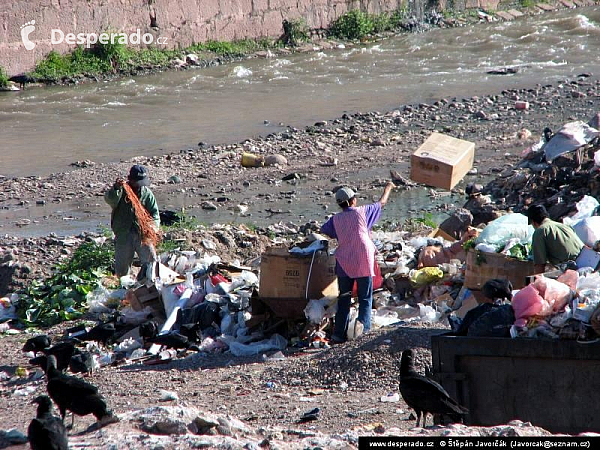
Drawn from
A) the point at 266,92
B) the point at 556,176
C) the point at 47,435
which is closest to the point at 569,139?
the point at 556,176

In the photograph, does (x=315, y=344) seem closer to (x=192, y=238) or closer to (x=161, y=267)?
(x=161, y=267)

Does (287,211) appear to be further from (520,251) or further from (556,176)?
(520,251)

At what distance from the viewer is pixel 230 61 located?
25.3m

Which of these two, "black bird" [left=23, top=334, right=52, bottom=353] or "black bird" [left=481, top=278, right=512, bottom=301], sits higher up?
"black bird" [left=481, top=278, right=512, bottom=301]

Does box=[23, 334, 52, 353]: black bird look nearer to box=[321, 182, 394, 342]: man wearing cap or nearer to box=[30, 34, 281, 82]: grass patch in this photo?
box=[321, 182, 394, 342]: man wearing cap

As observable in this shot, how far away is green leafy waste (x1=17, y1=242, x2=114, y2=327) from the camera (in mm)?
9039

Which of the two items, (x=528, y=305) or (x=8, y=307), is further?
(x=8, y=307)

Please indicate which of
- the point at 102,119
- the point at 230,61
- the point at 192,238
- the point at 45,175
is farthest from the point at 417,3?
the point at 192,238

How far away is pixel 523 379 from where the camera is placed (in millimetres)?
5234

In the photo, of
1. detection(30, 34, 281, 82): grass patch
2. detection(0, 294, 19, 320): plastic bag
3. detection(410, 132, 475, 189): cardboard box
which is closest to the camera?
detection(410, 132, 475, 189): cardboard box

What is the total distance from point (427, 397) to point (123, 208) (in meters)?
4.58

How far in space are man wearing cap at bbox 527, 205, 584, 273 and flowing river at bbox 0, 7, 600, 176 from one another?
9812mm

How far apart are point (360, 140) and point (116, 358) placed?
27.3ft

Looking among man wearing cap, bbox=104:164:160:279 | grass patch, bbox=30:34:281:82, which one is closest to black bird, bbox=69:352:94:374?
man wearing cap, bbox=104:164:160:279
